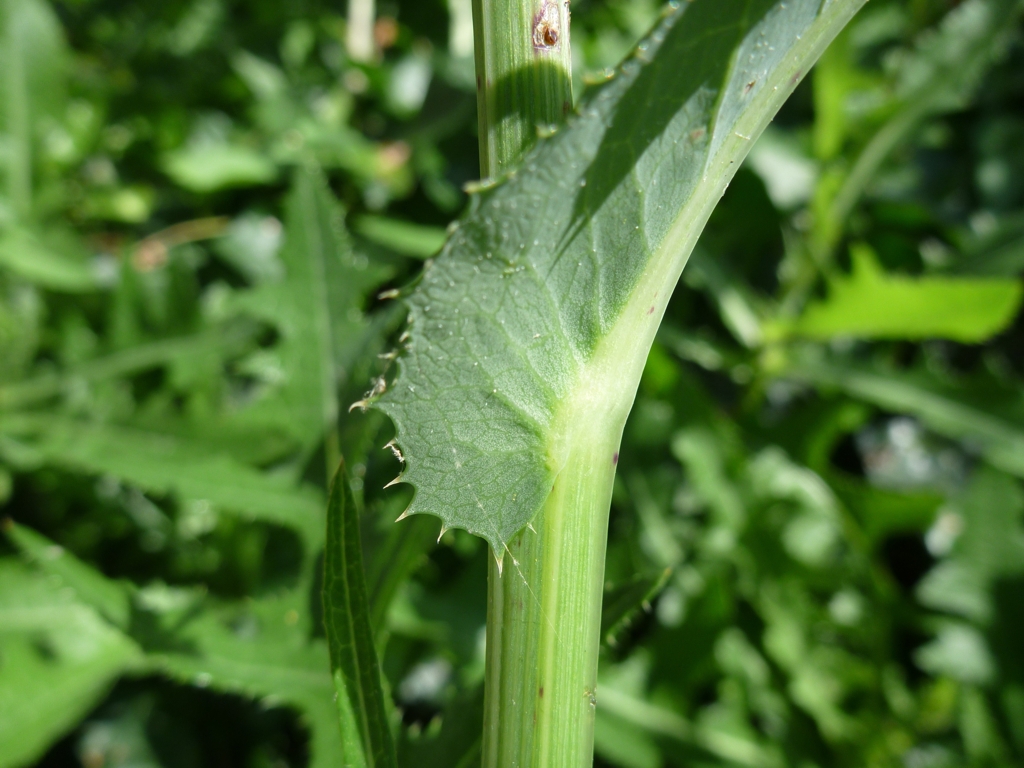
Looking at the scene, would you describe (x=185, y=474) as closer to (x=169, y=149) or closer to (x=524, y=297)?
(x=524, y=297)

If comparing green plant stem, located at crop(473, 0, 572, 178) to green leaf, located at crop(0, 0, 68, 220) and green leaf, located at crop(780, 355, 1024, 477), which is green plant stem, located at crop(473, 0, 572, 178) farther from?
green leaf, located at crop(0, 0, 68, 220)

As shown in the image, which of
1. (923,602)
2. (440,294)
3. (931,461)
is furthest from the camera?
(931,461)

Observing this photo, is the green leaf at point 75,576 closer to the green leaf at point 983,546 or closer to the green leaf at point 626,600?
the green leaf at point 626,600

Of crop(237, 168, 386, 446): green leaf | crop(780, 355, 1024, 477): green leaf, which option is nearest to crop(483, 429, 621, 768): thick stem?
crop(237, 168, 386, 446): green leaf

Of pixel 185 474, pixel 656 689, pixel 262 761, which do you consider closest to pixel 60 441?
pixel 185 474

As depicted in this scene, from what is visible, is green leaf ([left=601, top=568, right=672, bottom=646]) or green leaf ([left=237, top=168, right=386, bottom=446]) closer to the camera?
green leaf ([left=601, top=568, right=672, bottom=646])

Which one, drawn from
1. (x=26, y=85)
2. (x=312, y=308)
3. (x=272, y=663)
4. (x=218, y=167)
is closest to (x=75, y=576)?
(x=272, y=663)

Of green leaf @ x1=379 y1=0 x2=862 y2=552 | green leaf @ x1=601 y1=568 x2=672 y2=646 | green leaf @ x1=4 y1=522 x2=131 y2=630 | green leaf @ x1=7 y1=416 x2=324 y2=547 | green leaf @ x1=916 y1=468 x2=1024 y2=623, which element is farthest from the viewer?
green leaf @ x1=916 y1=468 x2=1024 y2=623

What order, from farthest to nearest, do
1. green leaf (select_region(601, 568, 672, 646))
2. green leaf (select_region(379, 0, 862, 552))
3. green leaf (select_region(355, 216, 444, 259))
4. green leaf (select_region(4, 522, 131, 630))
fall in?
green leaf (select_region(355, 216, 444, 259)) < green leaf (select_region(4, 522, 131, 630)) < green leaf (select_region(601, 568, 672, 646)) < green leaf (select_region(379, 0, 862, 552))

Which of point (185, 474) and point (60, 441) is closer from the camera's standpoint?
point (185, 474)
